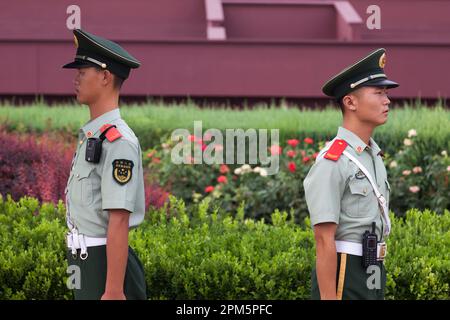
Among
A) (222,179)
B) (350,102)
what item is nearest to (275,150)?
(222,179)

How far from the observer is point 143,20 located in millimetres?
17766

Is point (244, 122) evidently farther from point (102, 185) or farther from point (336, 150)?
point (102, 185)

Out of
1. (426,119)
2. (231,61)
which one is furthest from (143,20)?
(426,119)

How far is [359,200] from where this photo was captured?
4180 millimetres

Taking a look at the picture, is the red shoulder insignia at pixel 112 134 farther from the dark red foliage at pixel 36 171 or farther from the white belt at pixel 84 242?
the dark red foliage at pixel 36 171

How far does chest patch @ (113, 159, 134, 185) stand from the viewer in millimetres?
4125

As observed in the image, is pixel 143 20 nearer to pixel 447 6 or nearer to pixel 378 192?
pixel 447 6

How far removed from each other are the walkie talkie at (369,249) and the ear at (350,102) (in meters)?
0.56

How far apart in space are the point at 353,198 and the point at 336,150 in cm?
22

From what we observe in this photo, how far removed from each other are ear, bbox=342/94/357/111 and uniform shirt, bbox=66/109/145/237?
3.08 ft

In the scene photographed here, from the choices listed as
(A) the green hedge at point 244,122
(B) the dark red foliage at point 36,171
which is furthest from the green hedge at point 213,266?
(A) the green hedge at point 244,122

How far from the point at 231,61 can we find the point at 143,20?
9.93 ft

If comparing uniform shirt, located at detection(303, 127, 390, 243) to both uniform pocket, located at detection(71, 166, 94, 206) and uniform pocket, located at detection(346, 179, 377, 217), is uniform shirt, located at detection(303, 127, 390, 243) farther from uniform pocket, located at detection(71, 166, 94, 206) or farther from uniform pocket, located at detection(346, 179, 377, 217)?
uniform pocket, located at detection(71, 166, 94, 206)

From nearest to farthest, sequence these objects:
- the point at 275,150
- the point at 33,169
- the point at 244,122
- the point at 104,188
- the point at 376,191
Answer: the point at 104,188, the point at 376,191, the point at 33,169, the point at 275,150, the point at 244,122
